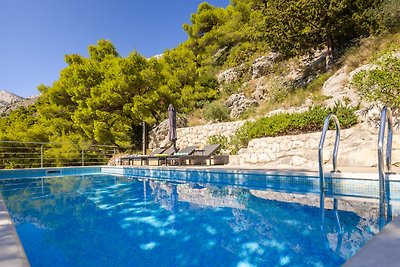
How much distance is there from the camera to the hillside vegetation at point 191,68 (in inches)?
432

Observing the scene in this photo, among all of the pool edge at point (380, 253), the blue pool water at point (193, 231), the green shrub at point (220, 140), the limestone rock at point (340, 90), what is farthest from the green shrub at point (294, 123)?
the pool edge at point (380, 253)

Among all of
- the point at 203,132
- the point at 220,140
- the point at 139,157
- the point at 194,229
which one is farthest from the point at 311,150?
the point at 139,157

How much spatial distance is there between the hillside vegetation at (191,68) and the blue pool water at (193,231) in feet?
28.6

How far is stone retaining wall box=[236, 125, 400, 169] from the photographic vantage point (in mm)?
6055

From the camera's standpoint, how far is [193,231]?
2824 millimetres

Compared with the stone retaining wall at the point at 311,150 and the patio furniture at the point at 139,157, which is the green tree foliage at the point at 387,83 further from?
the patio furniture at the point at 139,157

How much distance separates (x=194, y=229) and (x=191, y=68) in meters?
15.0

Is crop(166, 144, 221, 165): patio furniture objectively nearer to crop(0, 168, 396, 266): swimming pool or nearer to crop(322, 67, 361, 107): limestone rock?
crop(0, 168, 396, 266): swimming pool

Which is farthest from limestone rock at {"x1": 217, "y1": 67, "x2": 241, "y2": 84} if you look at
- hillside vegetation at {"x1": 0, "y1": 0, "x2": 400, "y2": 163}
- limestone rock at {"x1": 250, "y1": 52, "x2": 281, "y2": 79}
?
limestone rock at {"x1": 250, "y1": 52, "x2": 281, "y2": 79}

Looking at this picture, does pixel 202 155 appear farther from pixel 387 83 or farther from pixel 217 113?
pixel 387 83

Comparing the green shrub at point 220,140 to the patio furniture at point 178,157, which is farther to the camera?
the green shrub at point 220,140

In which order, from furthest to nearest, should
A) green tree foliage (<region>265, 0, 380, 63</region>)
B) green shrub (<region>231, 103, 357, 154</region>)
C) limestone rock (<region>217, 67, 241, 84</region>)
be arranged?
limestone rock (<region>217, 67, 241, 84</region>) → green tree foliage (<region>265, 0, 380, 63</region>) → green shrub (<region>231, 103, 357, 154</region>)

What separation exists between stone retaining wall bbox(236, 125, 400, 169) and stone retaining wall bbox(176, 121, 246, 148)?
1722mm

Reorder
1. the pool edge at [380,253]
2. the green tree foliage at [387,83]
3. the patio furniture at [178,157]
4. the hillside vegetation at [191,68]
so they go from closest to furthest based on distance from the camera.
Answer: the pool edge at [380,253] < the green tree foliage at [387,83] < the patio furniture at [178,157] < the hillside vegetation at [191,68]
